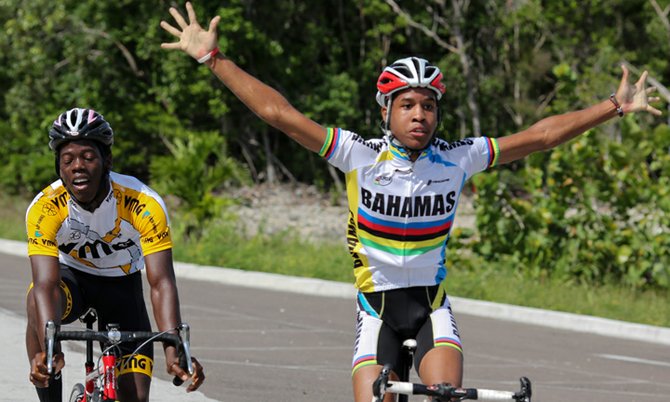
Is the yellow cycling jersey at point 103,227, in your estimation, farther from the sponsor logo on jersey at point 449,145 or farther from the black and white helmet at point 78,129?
the sponsor logo on jersey at point 449,145

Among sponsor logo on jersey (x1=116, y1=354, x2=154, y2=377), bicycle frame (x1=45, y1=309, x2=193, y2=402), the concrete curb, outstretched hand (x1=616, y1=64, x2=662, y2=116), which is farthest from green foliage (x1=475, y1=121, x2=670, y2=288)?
bicycle frame (x1=45, y1=309, x2=193, y2=402)

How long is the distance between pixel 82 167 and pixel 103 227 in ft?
1.31

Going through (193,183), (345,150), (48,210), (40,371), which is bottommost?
(40,371)

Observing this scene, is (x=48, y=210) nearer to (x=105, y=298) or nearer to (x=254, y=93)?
(x=105, y=298)

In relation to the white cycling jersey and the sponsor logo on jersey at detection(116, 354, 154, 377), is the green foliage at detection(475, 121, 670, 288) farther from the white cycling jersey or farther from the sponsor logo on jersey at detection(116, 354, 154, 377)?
the sponsor logo on jersey at detection(116, 354, 154, 377)

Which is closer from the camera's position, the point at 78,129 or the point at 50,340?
the point at 50,340

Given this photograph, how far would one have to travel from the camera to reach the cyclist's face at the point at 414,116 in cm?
550

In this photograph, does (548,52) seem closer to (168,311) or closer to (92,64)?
(92,64)

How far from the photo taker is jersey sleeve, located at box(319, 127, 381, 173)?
219 inches

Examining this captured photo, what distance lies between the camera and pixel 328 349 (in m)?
12.5

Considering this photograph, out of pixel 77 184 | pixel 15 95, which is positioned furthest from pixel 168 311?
pixel 15 95

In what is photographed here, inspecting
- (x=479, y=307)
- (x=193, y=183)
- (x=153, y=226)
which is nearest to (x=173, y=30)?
(x=153, y=226)

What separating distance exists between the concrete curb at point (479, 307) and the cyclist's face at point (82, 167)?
1004 centimetres

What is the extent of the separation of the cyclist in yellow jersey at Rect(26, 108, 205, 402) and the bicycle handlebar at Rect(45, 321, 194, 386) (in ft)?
0.36
